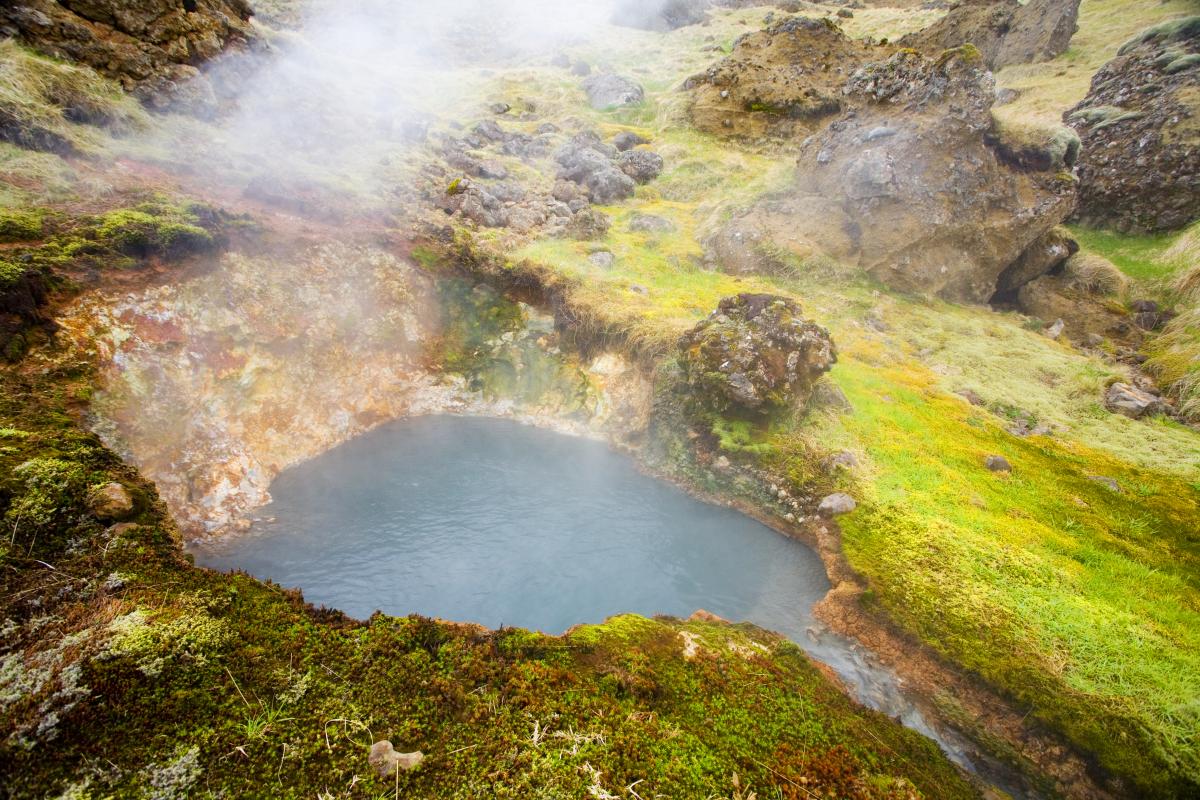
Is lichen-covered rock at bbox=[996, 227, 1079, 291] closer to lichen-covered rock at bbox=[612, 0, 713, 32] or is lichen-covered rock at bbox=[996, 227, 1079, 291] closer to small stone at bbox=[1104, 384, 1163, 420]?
small stone at bbox=[1104, 384, 1163, 420]

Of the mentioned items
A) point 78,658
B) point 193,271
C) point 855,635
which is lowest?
point 855,635

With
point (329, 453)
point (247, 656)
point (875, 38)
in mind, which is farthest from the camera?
point (875, 38)

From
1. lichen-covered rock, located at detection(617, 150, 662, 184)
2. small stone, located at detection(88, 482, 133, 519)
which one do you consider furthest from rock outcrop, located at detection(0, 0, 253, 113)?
lichen-covered rock, located at detection(617, 150, 662, 184)

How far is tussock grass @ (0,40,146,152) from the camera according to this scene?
15.5 metres

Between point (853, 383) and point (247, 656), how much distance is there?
19645 millimetres

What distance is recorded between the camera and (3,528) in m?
5.45

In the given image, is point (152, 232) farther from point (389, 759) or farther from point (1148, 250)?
point (1148, 250)

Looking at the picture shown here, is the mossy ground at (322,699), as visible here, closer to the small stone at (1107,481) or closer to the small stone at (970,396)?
the small stone at (1107,481)

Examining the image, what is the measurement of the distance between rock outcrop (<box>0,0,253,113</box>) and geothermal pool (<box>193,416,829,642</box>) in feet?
62.9

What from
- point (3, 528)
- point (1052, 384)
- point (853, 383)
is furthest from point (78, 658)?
point (1052, 384)

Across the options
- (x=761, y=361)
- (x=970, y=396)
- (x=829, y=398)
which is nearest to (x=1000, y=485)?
(x=829, y=398)

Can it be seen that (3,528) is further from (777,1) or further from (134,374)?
(777,1)

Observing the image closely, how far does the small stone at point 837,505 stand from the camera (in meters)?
13.5

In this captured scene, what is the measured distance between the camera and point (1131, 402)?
659 inches
